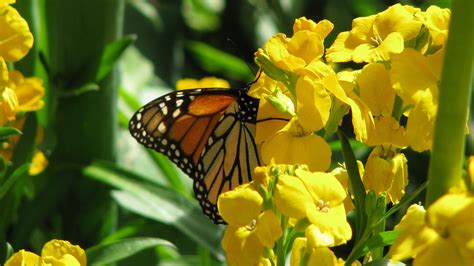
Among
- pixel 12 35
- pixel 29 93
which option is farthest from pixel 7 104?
pixel 29 93

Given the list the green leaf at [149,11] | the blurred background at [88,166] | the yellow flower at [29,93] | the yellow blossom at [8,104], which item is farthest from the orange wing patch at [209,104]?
the green leaf at [149,11]

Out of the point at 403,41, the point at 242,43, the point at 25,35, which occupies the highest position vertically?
the point at 403,41

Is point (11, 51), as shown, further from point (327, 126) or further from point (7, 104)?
point (327, 126)

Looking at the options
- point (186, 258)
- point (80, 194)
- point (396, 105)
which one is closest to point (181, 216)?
point (186, 258)

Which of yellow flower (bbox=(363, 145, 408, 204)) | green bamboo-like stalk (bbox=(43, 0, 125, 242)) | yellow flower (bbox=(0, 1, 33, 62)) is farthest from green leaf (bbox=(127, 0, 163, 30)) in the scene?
yellow flower (bbox=(363, 145, 408, 204))

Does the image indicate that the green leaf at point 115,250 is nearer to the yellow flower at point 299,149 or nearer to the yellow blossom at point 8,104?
the yellow blossom at point 8,104

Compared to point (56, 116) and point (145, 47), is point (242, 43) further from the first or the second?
point (56, 116)
